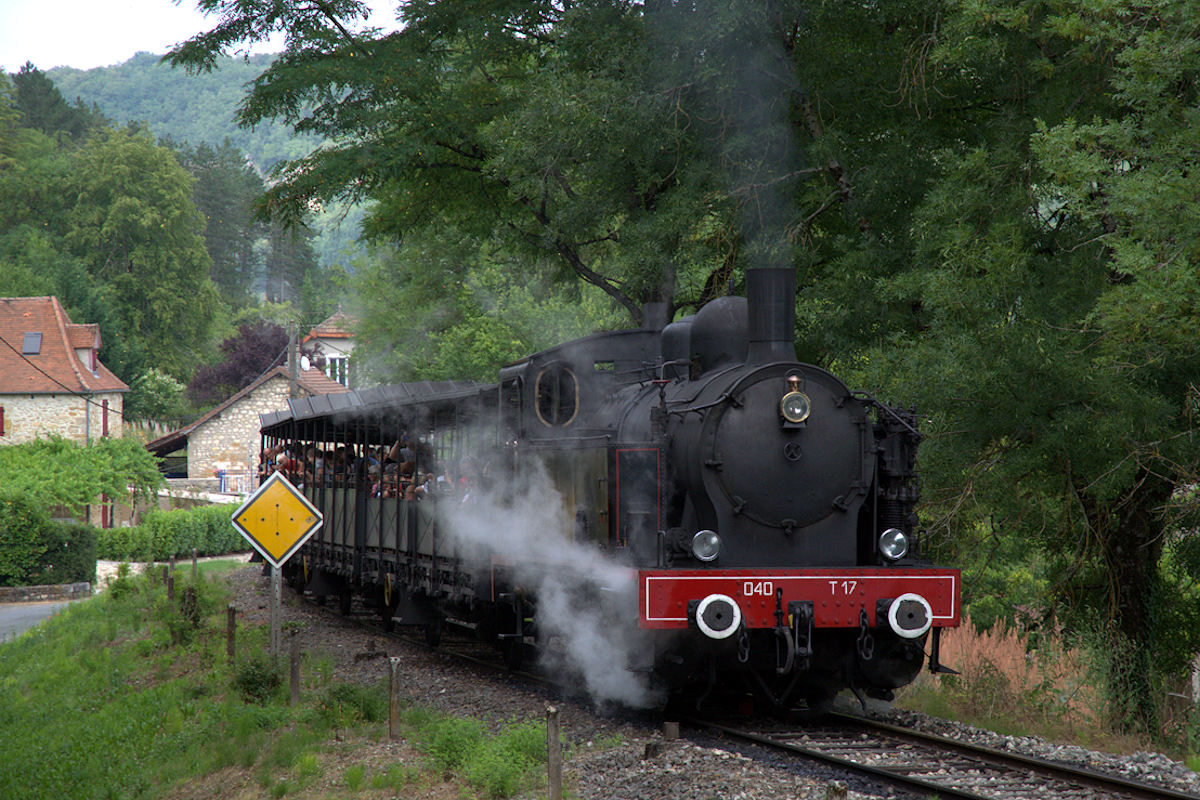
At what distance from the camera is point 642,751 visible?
8539mm

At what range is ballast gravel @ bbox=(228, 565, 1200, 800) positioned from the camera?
7.39 meters

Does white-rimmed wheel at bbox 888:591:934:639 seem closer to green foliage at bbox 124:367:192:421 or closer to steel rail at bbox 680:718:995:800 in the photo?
steel rail at bbox 680:718:995:800

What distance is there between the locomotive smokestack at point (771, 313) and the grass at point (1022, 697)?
Result: 376cm

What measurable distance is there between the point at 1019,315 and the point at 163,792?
838 centimetres

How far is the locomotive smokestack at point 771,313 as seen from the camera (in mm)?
9938

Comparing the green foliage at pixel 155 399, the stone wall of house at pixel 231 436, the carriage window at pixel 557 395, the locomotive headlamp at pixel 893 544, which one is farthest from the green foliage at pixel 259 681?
the green foliage at pixel 155 399

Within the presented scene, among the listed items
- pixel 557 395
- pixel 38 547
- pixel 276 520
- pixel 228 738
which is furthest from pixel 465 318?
pixel 228 738

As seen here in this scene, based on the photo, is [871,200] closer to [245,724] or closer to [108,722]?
[245,724]

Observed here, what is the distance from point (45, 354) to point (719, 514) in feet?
149

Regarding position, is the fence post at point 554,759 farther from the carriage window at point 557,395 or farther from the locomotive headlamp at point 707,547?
the carriage window at point 557,395

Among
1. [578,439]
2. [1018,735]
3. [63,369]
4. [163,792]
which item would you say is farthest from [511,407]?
[63,369]

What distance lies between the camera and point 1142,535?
40.1 feet

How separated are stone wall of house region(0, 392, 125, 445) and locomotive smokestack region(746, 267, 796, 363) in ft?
137

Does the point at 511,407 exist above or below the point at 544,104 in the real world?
below
